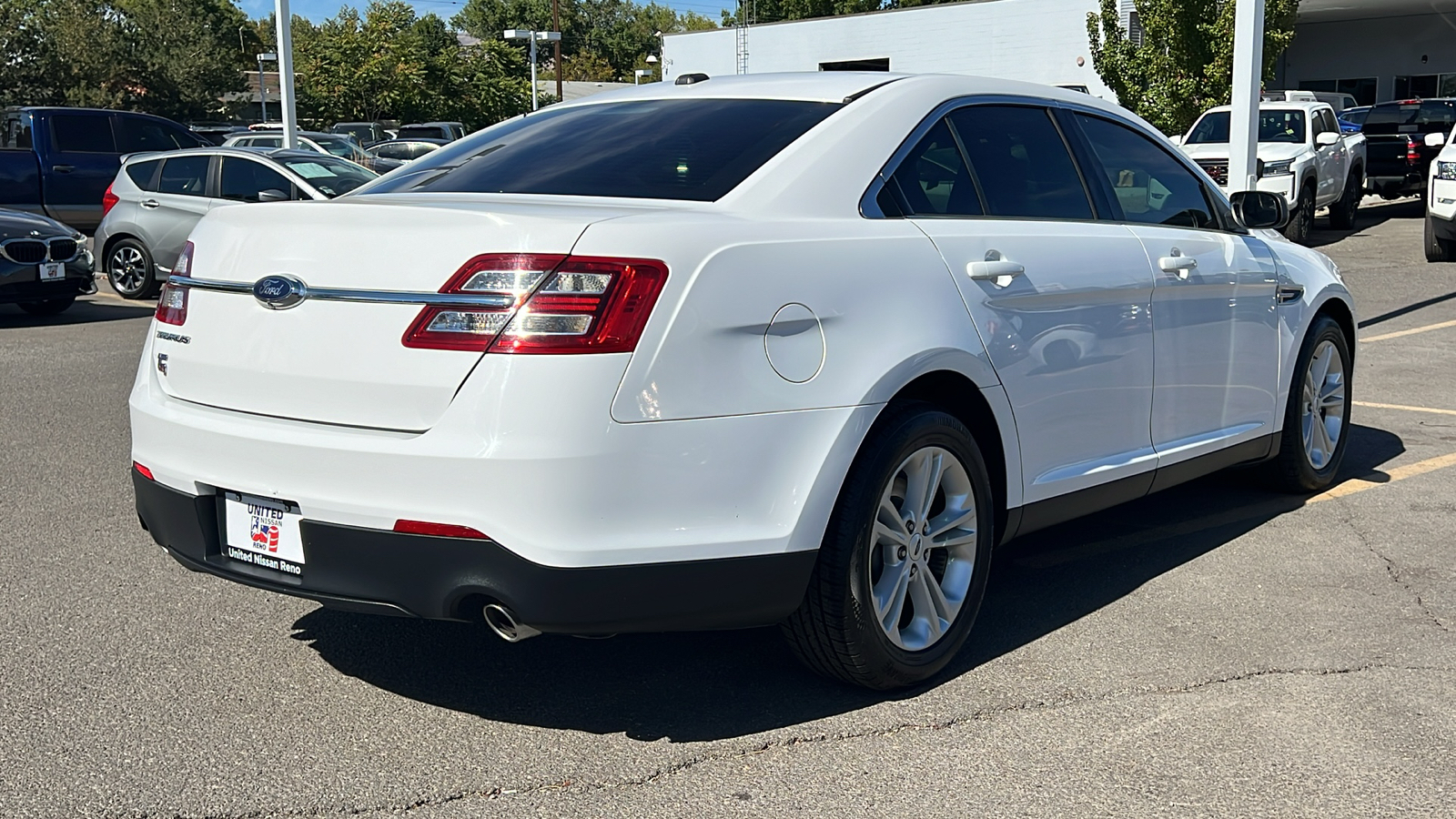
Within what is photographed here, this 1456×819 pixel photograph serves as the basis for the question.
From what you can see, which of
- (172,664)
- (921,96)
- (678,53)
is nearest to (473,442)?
(172,664)

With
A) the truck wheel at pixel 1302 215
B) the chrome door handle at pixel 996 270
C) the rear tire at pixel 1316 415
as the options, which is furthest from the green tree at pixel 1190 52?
the chrome door handle at pixel 996 270

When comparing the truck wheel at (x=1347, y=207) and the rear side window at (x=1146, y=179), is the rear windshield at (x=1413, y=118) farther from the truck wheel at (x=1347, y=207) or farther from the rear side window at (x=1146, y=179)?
the rear side window at (x=1146, y=179)

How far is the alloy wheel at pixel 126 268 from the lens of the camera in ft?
48.6

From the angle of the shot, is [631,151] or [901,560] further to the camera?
[631,151]

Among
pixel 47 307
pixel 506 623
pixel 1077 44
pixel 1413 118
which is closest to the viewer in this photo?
pixel 506 623

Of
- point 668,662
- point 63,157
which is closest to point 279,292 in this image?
point 668,662

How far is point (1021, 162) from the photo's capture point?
455cm

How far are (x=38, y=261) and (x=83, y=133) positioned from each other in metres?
7.10

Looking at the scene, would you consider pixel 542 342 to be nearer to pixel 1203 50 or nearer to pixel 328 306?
pixel 328 306

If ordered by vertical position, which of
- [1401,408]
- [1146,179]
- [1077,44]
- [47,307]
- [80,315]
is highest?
[1077,44]

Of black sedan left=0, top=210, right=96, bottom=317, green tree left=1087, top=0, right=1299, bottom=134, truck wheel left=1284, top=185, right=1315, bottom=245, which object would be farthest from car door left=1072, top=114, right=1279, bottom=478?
green tree left=1087, top=0, right=1299, bottom=134

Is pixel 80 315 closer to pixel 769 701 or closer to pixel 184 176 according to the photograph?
pixel 184 176

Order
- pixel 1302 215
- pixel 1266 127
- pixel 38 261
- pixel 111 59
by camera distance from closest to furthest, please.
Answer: pixel 38 261
pixel 1302 215
pixel 1266 127
pixel 111 59

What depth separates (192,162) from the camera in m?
14.8
